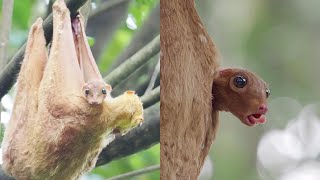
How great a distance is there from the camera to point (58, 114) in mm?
845

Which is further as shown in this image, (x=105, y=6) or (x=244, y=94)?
(x=105, y=6)

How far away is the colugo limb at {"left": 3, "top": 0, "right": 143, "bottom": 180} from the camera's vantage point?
84 centimetres

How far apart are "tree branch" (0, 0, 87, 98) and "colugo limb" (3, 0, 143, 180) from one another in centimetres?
1

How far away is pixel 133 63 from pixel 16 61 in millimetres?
206

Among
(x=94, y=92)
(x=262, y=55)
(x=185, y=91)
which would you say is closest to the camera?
(x=94, y=92)

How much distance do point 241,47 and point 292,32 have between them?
99 millimetres

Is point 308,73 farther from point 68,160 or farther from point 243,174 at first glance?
point 68,160

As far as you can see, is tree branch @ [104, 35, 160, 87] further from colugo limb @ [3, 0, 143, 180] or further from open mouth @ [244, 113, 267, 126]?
open mouth @ [244, 113, 267, 126]

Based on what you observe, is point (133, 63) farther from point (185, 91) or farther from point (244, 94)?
point (244, 94)

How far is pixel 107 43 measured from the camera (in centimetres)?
100

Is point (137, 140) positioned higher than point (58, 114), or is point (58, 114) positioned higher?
point (58, 114)

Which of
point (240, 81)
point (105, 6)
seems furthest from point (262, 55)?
point (105, 6)

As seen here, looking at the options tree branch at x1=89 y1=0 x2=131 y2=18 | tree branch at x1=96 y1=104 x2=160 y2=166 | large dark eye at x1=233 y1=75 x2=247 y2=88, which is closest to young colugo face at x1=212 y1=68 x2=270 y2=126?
large dark eye at x1=233 y1=75 x2=247 y2=88

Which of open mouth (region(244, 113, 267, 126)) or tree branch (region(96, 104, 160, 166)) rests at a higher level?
open mouth (region(244, 113, 267, 126))
